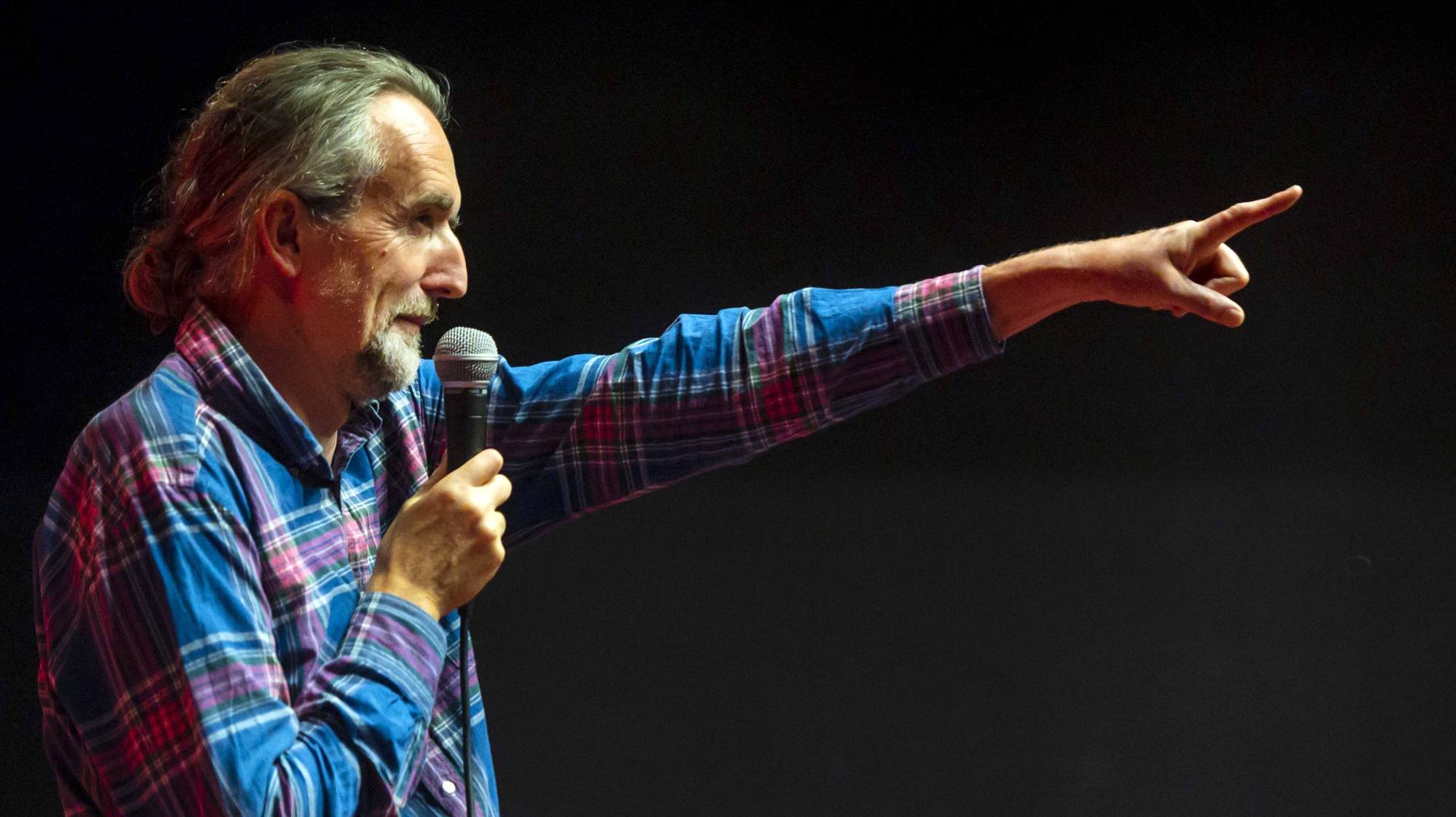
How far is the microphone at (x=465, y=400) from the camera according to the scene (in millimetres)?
1123

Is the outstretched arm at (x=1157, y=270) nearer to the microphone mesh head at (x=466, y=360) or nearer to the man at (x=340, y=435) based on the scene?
the man at (x=340, y=435)

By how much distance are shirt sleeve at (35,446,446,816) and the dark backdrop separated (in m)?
1.21

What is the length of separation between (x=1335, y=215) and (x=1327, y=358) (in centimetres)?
26

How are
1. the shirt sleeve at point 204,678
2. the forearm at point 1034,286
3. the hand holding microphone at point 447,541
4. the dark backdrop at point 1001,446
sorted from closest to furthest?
the shirt sleeve at point 204,678 → the hand holding microphone at point 447,541 → the forearm at point 1034,286 → the dark backdrop at point 1001,446

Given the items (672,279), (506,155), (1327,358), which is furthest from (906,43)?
(1327,358)

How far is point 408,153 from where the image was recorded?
1197 mm

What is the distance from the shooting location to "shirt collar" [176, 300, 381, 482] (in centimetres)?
110

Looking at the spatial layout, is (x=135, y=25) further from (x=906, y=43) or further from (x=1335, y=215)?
(x=1335, y=215)

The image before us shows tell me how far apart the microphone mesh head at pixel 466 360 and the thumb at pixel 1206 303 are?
2.00 feet

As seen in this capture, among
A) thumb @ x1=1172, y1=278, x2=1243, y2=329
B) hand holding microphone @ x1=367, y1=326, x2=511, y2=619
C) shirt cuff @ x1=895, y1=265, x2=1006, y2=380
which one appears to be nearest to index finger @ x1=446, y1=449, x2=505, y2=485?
hand holding microphone @ x1=367, y1=326, x2=511, y2=619

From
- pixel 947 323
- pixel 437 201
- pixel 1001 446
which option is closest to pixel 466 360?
pixel 437 201

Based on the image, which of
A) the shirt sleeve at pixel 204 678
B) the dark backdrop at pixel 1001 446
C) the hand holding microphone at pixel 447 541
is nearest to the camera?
the shirt sleeve at pixel 204 678

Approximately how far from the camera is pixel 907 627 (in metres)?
2.28

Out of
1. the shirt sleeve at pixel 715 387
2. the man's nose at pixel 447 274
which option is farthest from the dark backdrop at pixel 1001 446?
Result: the man's nose at pixel 447 274
